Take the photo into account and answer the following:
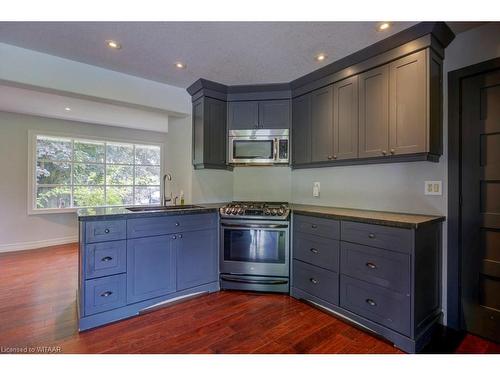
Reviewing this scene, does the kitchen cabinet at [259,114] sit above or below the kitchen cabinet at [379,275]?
above

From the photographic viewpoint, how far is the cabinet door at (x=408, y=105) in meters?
1.85

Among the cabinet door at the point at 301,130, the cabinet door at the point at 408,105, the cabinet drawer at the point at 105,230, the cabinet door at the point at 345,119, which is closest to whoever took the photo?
the cabinet door at the point at 408,105

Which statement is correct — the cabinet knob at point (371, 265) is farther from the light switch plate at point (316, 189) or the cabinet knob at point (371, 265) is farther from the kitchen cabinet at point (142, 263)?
the kitchen cabinet at point (142, 263)

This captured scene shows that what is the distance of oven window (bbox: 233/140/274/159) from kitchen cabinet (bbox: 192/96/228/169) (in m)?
0.17

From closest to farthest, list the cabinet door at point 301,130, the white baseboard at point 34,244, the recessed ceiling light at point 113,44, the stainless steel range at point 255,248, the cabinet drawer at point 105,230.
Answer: the cabinet drawer at point 105,230 → the recessed ceiling light at point 113,44 → the stainless steel range at point 255,248 → the cabinet door at point 301,130 → the white baseboard at point 34,244

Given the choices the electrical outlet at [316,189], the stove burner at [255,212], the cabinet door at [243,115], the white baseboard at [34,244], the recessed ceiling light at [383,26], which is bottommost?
the white baseboard at [34,244]

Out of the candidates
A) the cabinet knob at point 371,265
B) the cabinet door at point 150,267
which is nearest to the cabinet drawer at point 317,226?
the cabinet knob at point 371,265

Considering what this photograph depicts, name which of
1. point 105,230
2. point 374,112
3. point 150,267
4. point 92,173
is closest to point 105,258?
point 105,230

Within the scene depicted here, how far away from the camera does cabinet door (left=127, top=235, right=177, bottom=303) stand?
2.16 metres

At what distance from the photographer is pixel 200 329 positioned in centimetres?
196

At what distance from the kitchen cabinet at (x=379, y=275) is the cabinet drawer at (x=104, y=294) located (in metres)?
1.71

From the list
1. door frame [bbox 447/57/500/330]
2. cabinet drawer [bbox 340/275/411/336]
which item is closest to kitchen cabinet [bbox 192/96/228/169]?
cabinet drawer [bbox 340/275/411/336]
